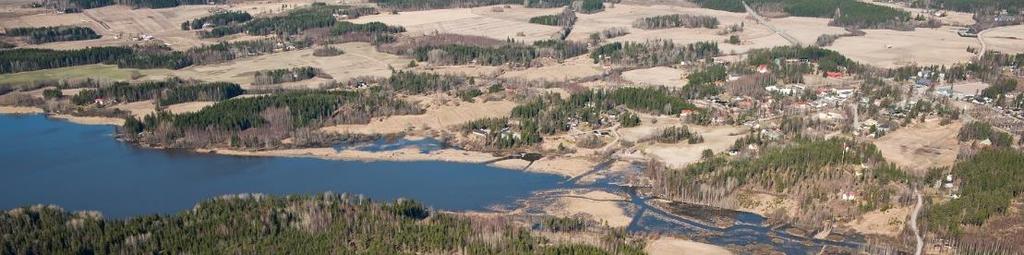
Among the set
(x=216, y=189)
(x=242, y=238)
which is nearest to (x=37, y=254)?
(x=242, y=238)

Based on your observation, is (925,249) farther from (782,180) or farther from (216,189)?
(216,189)

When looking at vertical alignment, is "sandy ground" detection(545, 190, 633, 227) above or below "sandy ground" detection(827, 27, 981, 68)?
below

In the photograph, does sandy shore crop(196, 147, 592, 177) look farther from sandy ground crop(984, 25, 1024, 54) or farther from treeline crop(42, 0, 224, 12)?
treeline crop(42, 0, 224, 12)

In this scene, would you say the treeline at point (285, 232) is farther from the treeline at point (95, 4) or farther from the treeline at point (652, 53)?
the treeline at point (95, 4)

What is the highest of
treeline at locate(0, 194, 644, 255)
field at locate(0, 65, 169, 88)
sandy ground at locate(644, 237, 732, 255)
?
field at locate(0, 65, 169, 88)

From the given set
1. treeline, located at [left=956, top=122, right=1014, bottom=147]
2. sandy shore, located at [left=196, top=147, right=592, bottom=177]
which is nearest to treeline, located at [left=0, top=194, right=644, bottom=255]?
sandy shore, located at [left=196, top=147, right=592, bottom=177]

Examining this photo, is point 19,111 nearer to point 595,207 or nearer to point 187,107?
point 187,107

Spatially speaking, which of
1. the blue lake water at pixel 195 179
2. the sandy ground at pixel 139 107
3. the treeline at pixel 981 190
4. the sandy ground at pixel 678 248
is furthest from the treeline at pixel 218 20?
the treeline at pixel 981 190
